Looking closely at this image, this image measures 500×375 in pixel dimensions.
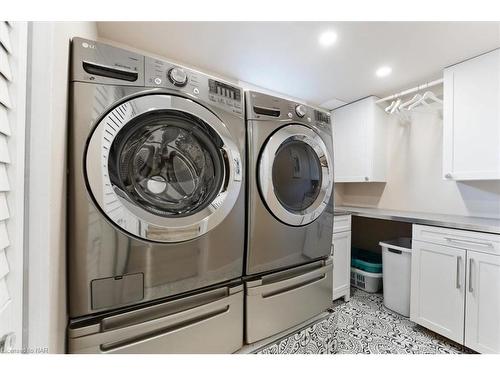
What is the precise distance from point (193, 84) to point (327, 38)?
3.36 feet

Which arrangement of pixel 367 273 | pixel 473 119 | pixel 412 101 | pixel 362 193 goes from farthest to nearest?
pixel 362 193, pixel 367 273, pixel 412 101, pixel 473 119

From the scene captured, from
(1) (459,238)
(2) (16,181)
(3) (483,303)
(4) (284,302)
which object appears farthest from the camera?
(1) (459,238)

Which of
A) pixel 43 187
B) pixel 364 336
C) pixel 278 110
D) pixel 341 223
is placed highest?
pixel 278 110

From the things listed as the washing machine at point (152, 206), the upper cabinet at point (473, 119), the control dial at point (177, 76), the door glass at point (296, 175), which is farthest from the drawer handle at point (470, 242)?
the control dial at point (177, 76)

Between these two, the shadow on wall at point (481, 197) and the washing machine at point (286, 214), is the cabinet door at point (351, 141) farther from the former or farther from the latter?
the washing machine at point (286, 214)

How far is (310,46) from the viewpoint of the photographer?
1.38 metres

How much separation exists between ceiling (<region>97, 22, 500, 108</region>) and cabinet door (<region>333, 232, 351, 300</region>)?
4.52 ft

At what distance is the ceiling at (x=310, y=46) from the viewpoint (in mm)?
1222

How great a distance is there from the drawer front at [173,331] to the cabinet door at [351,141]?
1.96 m

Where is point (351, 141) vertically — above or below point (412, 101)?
below

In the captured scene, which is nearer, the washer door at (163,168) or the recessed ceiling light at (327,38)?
the washer door at (163,168)

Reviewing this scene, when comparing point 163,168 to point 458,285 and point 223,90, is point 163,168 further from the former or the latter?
point 458,285

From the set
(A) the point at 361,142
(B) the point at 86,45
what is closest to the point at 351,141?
(A) the point at 361,142

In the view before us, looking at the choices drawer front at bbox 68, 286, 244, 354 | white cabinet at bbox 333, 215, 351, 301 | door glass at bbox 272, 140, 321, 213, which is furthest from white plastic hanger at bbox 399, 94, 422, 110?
drawer front at bbox 68, 286, 244, 354
